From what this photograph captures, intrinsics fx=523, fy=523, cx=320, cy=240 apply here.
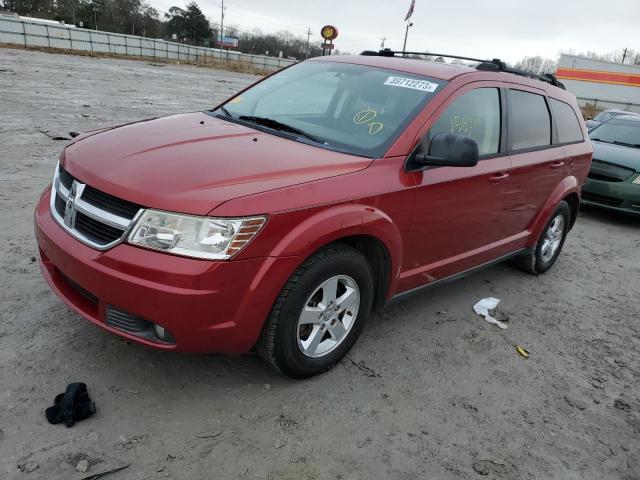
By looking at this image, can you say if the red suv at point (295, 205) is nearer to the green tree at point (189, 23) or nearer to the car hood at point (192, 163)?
the car hood at point (192, 163)

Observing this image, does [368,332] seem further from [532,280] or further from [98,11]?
[98,11]

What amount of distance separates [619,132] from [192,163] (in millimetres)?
8788

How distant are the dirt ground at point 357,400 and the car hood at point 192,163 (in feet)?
3.47

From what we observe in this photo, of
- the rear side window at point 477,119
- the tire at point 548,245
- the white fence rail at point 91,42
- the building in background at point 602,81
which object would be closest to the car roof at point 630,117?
the tire at point 548,245

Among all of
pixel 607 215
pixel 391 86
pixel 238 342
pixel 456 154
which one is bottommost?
pixel 607 215

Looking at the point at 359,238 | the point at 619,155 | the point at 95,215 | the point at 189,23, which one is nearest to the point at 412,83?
the point at 359,238

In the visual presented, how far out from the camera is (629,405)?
3262mm

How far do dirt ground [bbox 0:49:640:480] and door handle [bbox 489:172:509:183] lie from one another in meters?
1.11

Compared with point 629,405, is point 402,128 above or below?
above

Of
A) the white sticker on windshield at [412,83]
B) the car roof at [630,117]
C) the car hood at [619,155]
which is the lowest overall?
the car hood at [619,155]

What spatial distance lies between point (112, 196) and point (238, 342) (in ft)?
3.07

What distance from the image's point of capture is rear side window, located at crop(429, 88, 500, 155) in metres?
3.44

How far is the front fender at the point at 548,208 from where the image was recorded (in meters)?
4.73

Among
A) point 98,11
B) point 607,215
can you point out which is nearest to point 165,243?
point 607,215
